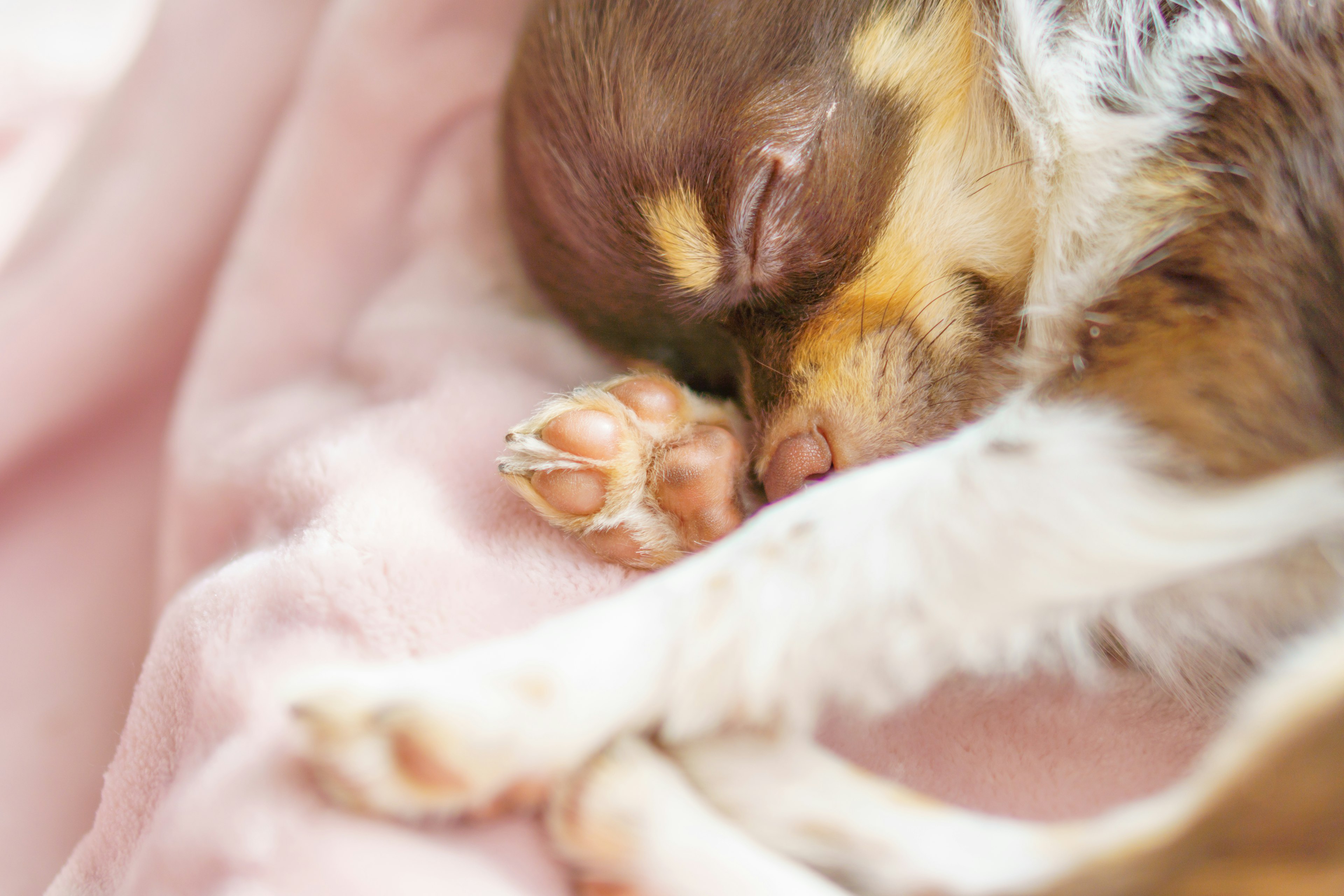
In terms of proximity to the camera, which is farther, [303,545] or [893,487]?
[303,545]

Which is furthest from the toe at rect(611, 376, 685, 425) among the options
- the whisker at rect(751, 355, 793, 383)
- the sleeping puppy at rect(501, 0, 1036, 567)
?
the whisker at rect(751, 355, 793, 383)

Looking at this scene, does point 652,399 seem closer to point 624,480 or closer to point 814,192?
point 624,480

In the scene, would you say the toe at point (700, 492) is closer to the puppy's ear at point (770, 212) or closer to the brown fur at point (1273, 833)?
the puppy's ear at point (770, 212)

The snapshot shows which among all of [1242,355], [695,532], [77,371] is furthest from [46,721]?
[1242,355]

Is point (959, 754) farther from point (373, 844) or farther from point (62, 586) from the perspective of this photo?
point (62, 586)

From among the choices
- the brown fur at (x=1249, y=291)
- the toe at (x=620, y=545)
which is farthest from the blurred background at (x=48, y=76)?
the brown fur at (x=1249, y=291)

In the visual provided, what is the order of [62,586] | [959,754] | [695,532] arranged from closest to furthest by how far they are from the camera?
[959,754] < [695,532] < [62,586]

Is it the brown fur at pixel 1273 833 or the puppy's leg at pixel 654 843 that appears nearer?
the brown fur at pixel 1273 833
